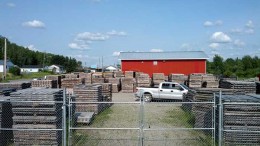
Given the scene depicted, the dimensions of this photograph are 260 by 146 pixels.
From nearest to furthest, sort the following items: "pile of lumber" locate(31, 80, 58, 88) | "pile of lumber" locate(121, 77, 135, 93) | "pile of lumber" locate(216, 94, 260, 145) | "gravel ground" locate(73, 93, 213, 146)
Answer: "pile of lumber" locate(216, 94, 260, 145), "gravel ground" locate(73, 93, 213, 146), "pile of lumber" locate(31, 80, 58, 88), "pile of lumber" locate(121, 77, 135, 93)

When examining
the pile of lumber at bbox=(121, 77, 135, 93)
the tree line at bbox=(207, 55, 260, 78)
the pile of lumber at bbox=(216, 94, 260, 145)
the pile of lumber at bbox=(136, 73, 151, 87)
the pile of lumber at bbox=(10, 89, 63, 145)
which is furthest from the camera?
the tree line at bbox=(207, 55, 260, 78)

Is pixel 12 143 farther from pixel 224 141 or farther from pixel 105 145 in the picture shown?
pixel 224 141

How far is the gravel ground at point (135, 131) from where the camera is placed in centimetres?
1296

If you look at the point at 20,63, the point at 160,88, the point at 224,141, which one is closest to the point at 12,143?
the point at 224,141

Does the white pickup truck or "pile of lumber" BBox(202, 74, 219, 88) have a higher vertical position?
"pile of lumber" BBox(202, 74, 219, 88)

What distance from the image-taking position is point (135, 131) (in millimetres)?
15375

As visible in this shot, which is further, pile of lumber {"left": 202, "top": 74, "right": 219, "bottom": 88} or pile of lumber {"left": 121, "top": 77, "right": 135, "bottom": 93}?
pile of lumber {"left": 121, "top": 77, "right": 135, "bottom": 93}

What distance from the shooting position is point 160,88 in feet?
87.0

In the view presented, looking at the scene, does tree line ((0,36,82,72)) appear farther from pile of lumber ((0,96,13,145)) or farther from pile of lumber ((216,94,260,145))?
pile of lumber ((216,94,260,145))

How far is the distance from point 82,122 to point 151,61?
3472cm

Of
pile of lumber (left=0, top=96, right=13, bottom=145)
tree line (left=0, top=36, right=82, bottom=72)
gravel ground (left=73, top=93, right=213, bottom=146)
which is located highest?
tree line (left=0, top=36, right=82, bottom=72)

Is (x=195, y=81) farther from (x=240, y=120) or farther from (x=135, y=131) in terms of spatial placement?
(x=240, y=120)

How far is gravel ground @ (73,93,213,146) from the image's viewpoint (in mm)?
12961

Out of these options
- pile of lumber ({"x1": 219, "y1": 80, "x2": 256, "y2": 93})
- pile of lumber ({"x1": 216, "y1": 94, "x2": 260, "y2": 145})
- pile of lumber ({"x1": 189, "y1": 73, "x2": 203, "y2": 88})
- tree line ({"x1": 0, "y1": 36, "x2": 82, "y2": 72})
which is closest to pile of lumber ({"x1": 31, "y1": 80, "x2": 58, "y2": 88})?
pile of lumber ({"x1": 189, "y1": 73, "x2": 203, "y2": 88})
